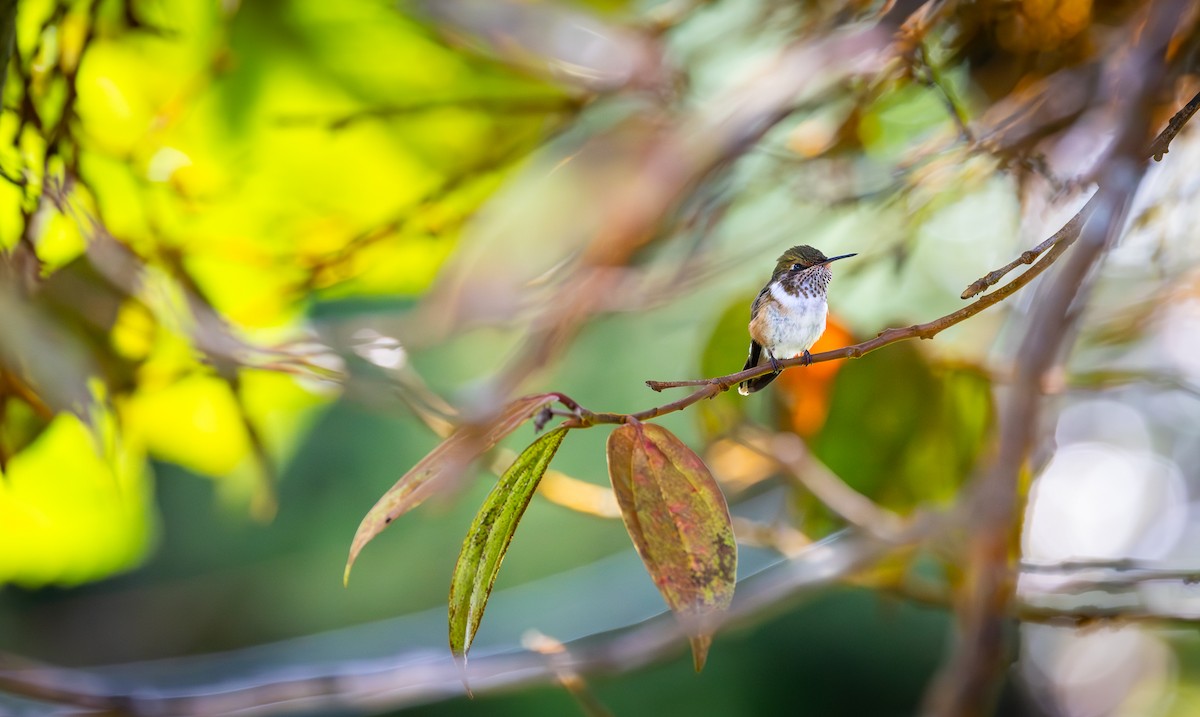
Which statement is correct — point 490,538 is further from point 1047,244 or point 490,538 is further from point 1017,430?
point 1017,430

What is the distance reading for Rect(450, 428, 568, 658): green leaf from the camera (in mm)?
561

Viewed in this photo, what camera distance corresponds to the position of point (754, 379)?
Answer: 97 centimetres

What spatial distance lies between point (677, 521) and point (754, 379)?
396 mm

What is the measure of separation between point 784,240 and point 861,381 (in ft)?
0.71

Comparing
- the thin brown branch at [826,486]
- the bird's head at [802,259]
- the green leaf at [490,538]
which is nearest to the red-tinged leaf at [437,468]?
the green leaf at [490,538]

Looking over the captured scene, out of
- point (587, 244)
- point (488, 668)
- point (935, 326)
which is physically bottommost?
point (488, 668)

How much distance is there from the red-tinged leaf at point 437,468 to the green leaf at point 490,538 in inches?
1.2

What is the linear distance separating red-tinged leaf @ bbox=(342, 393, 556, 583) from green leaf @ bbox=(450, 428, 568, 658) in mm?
30

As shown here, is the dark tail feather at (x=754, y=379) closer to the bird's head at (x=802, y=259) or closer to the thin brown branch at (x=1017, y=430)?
the bird's head at (x=802, y=259)

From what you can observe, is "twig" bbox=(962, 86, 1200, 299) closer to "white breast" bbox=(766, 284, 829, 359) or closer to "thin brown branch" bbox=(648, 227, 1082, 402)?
"thin brown branch" bbox=(648, 227, 1082, 402)

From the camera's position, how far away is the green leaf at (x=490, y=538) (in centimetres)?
56

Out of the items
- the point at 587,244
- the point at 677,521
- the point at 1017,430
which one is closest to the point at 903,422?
the point at 1017,430

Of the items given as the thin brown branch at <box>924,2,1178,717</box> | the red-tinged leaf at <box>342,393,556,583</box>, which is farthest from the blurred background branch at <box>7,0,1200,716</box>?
the red-tinged leaf at <box>342,393,556,583</box>

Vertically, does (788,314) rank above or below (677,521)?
above
